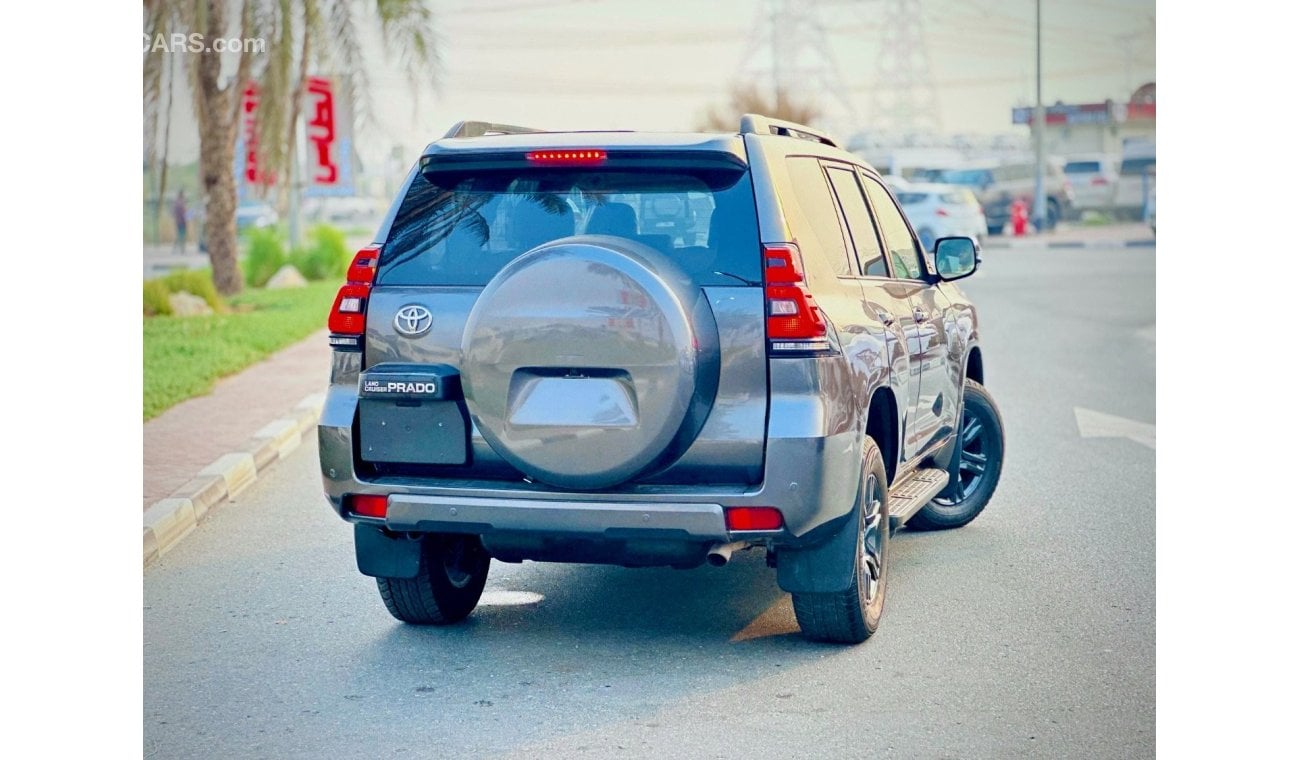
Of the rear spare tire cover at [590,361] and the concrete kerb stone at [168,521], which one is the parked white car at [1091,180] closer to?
the concrete kerb stone at [168,521]

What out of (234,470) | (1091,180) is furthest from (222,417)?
→ (1091,180)

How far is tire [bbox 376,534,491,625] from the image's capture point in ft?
20.2

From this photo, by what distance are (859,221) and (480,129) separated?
1.59 m

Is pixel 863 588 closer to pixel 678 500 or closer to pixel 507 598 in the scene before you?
pixel 678 500

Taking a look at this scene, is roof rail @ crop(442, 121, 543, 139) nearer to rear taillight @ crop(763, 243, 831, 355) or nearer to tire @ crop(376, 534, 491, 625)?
rear taillight @ crop(763, 243, 831, 355)

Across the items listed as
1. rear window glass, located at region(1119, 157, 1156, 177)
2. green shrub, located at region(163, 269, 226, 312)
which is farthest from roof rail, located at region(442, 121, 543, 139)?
rear window glass, located at region(1119, 157, 1156, 177)

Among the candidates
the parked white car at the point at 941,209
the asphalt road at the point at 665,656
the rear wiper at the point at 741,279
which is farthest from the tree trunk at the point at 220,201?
the rear wiper at the point at 741,279

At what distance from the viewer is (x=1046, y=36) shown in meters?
11.3

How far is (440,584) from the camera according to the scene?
6.24 meters

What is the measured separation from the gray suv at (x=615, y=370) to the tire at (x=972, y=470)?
2.07 m

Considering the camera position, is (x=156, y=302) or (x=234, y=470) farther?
(x=156, y=302)

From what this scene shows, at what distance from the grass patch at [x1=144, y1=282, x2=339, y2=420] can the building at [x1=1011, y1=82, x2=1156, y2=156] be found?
31.4 ft
